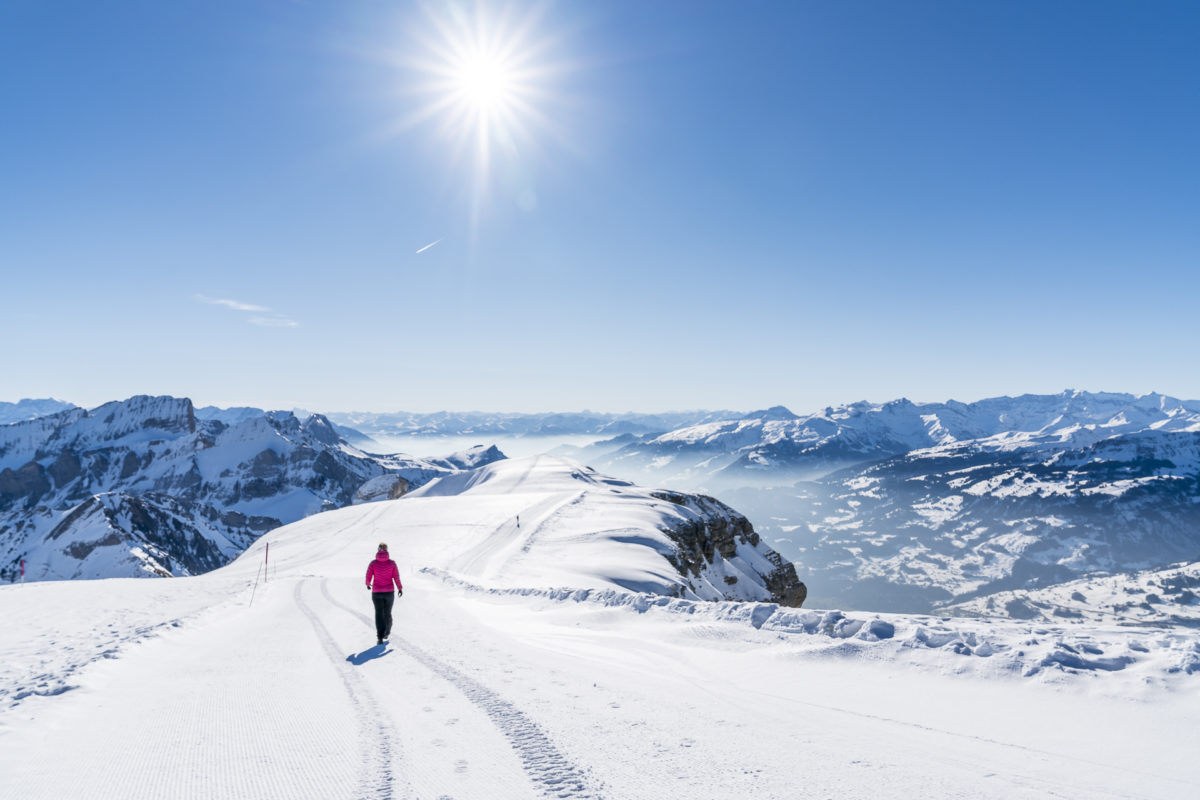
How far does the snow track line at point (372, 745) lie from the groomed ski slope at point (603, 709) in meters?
0.03

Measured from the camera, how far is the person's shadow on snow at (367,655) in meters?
9.34

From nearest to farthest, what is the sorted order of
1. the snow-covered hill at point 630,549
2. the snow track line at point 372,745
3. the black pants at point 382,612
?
the snow track line at point 372,745
the black pants at point 382,612
the snow-covered hill at point 630,549

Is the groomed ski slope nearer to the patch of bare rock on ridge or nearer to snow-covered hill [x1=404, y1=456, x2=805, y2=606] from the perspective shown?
snow-covered hill [x1=404, y1=456, x2=805, y2=606]

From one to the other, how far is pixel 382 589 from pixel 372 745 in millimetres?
6778

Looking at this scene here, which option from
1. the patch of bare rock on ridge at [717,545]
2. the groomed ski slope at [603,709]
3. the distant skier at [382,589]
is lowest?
the patch of bare rock on ridge at [717,545]

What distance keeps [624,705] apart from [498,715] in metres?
1.49

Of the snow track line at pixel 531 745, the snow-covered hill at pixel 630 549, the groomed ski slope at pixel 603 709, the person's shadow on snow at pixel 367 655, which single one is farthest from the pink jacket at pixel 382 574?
the snow-covered hill at pixel 630 549

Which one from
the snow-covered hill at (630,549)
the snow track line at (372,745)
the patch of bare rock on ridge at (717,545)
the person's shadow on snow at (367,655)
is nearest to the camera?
the snow track line at (372,745)

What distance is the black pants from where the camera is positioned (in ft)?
36.9

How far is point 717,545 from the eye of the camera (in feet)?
173

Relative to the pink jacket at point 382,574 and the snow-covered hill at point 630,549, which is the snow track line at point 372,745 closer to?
the pink jacket at point 382,574

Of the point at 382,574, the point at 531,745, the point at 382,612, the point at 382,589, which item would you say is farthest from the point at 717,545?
the point at 531,745

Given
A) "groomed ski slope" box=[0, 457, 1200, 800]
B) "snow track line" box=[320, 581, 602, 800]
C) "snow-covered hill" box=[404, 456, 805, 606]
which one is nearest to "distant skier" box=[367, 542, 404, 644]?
"groomed ski slope" box=[0, 457, 1200, 800]

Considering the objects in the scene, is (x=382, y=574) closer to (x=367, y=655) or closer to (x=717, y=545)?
(x=367, y=655)
